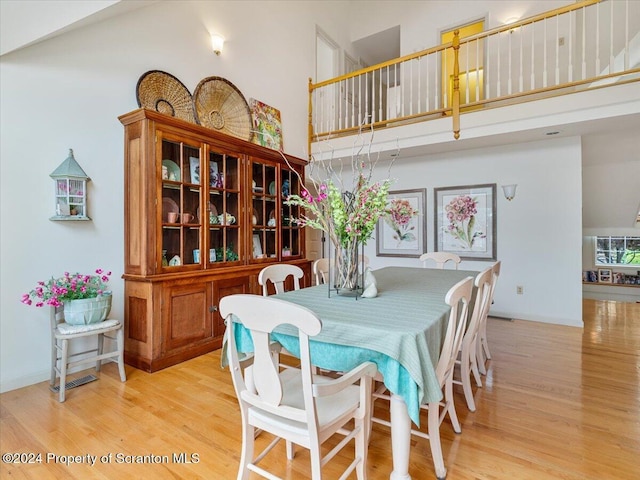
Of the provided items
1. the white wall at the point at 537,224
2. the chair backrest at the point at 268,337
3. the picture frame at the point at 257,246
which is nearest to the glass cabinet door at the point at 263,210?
the picture frame at the point at 257,246

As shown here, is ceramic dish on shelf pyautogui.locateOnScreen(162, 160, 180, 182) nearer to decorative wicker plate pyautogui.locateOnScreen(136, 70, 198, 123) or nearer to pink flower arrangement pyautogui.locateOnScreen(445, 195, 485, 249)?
decorative wicker plate pyautogui.locateOnScreen(136, 70, 198, 123)

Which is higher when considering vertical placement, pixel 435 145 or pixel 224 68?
pixel 224 68

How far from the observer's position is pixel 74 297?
2.43 meters

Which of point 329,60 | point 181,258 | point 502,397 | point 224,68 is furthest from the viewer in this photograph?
point 329,60

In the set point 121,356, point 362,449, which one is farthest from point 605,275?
→ point 121,356

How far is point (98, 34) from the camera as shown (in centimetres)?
279

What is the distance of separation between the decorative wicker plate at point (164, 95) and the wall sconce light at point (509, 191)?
4.08 m

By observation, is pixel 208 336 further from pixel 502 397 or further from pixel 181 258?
pixel 502 397

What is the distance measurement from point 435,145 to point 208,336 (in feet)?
12.1

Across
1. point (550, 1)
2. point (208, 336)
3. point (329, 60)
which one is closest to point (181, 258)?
point (208, 336)

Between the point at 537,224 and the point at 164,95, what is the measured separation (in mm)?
4787

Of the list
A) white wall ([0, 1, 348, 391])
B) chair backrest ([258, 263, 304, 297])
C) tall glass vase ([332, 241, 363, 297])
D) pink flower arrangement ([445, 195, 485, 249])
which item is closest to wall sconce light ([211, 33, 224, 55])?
white wall ([0, 1, 348, 391])

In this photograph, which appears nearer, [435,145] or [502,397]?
[502,397]

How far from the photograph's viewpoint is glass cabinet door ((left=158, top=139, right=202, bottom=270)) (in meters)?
2.93
